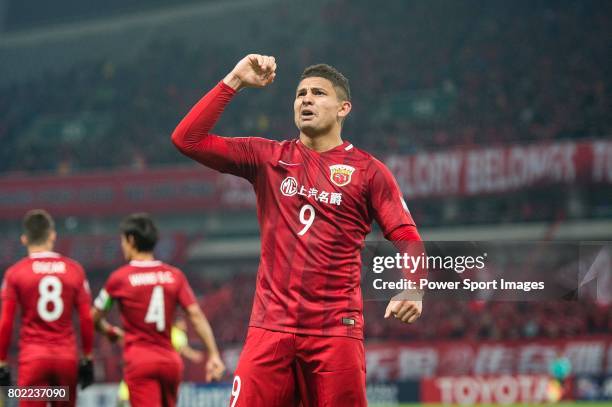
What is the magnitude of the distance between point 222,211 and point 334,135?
980 inches

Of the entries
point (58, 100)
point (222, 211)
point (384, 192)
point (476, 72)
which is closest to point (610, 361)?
point (476, 72)

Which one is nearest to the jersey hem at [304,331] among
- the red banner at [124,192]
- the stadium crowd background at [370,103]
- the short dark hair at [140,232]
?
the short dark hair at [140,232]

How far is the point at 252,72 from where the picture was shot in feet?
14.0

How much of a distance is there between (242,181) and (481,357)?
390 inches

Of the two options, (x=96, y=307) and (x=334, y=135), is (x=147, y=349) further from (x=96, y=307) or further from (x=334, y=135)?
(x=334, y=135)

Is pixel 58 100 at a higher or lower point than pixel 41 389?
higher

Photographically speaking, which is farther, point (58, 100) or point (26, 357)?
point (58, 100)

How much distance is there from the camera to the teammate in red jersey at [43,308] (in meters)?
6.80

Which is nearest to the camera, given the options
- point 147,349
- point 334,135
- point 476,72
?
point 334,135

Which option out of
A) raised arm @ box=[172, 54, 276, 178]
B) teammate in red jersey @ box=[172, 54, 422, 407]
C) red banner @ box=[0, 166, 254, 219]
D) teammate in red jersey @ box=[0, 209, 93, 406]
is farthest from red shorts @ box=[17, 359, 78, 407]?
red banner @ box=[0, 166, 254, 219]

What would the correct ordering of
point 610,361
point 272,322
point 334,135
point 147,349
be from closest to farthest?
1. point 272,322
2. point 334,135
3. point 147,349
4. point 610,361

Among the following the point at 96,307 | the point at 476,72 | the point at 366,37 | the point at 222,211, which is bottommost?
the point at 96,307

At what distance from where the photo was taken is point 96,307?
277 inches

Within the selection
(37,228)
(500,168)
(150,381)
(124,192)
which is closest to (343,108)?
(150,381)
